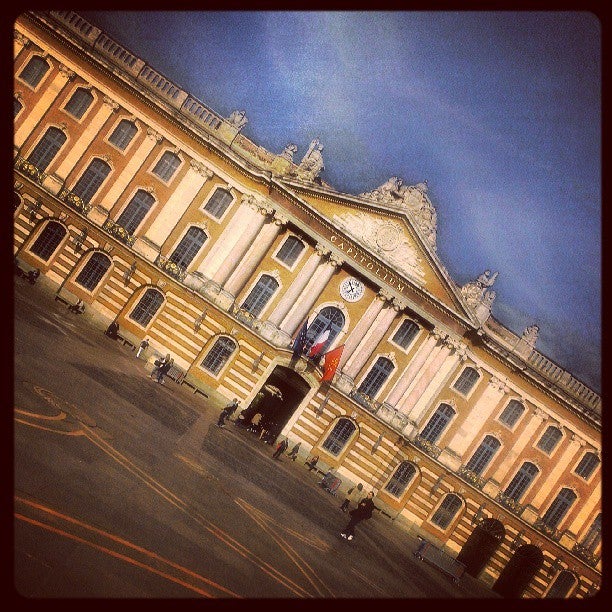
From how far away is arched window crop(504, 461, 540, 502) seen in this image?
31.2 meters

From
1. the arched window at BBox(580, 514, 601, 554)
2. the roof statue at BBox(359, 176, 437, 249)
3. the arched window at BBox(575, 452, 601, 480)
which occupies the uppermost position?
the roof statue at BBox(359, 176, 437, 249)

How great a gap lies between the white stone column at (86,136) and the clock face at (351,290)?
1962cm

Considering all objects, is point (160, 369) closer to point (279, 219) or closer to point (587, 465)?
point (279, 219)

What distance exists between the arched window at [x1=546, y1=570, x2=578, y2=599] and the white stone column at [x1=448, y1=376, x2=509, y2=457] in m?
9.84

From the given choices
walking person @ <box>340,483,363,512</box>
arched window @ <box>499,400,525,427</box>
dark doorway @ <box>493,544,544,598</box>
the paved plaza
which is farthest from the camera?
arched window @ <box>499,400,525,427</box>

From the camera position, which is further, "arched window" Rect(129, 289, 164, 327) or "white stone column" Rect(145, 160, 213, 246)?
"white stone column" Rect(145, 160, 213, 246)

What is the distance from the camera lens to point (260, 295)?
31266 mm

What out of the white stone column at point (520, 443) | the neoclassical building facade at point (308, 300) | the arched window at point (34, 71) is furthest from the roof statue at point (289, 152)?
the white stone column at point (520, 443)

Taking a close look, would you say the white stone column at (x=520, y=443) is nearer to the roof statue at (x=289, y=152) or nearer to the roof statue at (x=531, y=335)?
the roof statue at (x=531, y=335)

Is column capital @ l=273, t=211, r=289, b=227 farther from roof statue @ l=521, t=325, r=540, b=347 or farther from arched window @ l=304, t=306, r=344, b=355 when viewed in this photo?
roof statue @ l=521, t=325, r=540, b=347

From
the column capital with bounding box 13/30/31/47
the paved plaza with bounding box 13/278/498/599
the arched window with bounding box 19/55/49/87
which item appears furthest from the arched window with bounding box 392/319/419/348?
the column capital with bounding box 13/30/31/47

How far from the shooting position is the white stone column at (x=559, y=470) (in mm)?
31047
